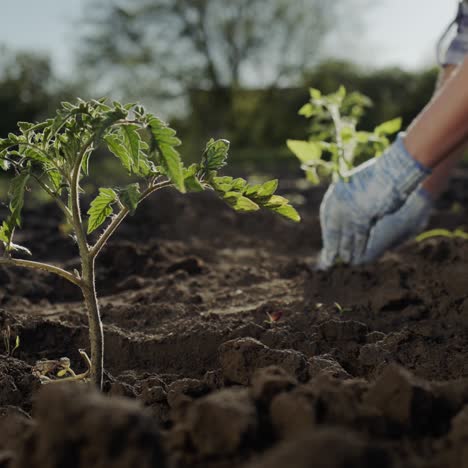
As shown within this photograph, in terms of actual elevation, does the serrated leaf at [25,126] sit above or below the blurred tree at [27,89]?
below

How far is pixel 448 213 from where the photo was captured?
568 cm

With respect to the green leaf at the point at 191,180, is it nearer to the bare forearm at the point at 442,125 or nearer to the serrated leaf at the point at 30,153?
the serrated leaf at the point at 30,153

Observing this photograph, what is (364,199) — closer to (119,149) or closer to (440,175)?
(440,175)

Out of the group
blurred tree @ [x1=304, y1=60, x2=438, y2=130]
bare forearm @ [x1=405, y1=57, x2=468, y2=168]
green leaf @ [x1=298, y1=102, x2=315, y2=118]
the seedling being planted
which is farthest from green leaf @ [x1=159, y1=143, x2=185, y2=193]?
blurred tree @ [x1=304, y1=60, x2=438, y2=130]

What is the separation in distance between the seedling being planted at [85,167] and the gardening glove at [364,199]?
1.54 metres

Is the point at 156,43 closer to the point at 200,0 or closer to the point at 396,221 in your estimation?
the point at 200,0

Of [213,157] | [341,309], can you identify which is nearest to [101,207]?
[213,157]

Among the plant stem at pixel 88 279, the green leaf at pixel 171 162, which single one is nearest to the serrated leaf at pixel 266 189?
the green leaf at pixel 171 162

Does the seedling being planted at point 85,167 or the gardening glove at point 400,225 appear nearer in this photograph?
the seedling being planted at point 85,167

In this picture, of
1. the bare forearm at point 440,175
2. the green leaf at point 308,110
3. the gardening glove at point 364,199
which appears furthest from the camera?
the bare forearm at point 440,175

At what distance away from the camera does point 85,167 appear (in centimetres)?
187

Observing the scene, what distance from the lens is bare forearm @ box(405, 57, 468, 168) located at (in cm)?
288

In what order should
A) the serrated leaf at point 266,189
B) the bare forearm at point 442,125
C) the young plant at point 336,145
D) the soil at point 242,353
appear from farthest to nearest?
the young plant at point 336,145, the bare forearm at point 442,125, the serrated leaf at point 266,189, the soil at point 242,353

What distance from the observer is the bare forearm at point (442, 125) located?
2877 mm
